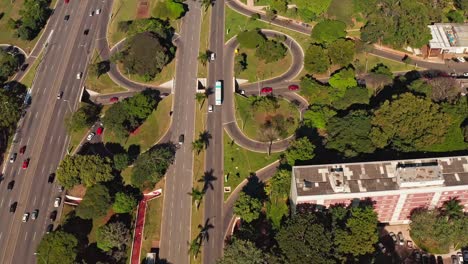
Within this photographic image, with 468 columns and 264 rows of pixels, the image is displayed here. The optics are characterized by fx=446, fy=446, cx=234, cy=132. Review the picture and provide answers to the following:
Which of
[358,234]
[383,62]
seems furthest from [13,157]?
[383,62]

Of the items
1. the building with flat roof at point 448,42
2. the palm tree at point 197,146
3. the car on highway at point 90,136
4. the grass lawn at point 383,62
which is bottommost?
the palm tree at point 197,146

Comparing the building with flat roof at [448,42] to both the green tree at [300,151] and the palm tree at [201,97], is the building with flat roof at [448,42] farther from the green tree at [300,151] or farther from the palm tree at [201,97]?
the palm tree at [201,97]

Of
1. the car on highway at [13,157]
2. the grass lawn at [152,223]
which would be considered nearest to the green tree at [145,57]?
the car on highway at [13,157]

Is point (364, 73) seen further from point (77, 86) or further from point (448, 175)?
point (77, 86)

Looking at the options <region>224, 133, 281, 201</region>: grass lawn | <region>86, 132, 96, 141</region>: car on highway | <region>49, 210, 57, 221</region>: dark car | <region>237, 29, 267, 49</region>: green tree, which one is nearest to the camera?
<region>49, 210, 57, 221</region>: dark car

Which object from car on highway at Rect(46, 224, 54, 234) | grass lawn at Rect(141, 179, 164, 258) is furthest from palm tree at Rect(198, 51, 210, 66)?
car on highway at Rect(46, 224, 54, 234)

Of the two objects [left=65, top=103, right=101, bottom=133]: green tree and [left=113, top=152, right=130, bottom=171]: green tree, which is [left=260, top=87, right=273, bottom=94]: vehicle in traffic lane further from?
[left=65, top=103, right=101, bottom=133]: green tree

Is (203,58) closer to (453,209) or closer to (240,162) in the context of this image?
(240,162)
